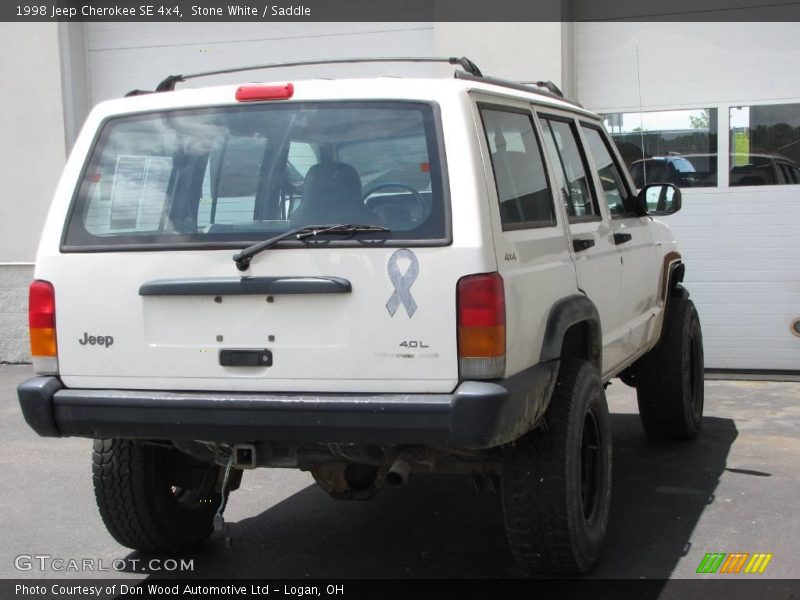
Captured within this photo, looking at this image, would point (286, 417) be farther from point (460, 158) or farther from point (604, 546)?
point (604, 546)

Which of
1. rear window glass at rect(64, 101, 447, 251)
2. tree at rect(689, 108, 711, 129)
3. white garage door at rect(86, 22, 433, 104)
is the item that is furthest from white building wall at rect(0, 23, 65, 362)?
rear window glass at rect(64, 101, 447, 251)

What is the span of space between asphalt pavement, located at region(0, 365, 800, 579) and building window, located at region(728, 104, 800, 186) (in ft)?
9.30

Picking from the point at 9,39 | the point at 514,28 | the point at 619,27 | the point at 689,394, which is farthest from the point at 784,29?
the point at 9,39

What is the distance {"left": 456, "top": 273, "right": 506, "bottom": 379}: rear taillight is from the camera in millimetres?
3467

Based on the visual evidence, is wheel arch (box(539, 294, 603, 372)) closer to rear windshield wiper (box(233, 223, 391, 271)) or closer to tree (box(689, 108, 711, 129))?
rear windshield wiper (box(233, 223, 391, 271))

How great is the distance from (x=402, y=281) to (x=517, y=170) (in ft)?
2.75

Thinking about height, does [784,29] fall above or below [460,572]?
above

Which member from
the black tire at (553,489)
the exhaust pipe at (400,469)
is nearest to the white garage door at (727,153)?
the black tire at (553,489)

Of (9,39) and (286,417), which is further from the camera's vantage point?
(9,39)

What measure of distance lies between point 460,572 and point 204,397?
1.47 meters

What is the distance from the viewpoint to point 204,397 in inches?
145

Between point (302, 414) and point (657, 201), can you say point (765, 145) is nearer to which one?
point (657, 201)

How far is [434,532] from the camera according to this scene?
16.3 feet

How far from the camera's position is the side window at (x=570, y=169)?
4602 mm
